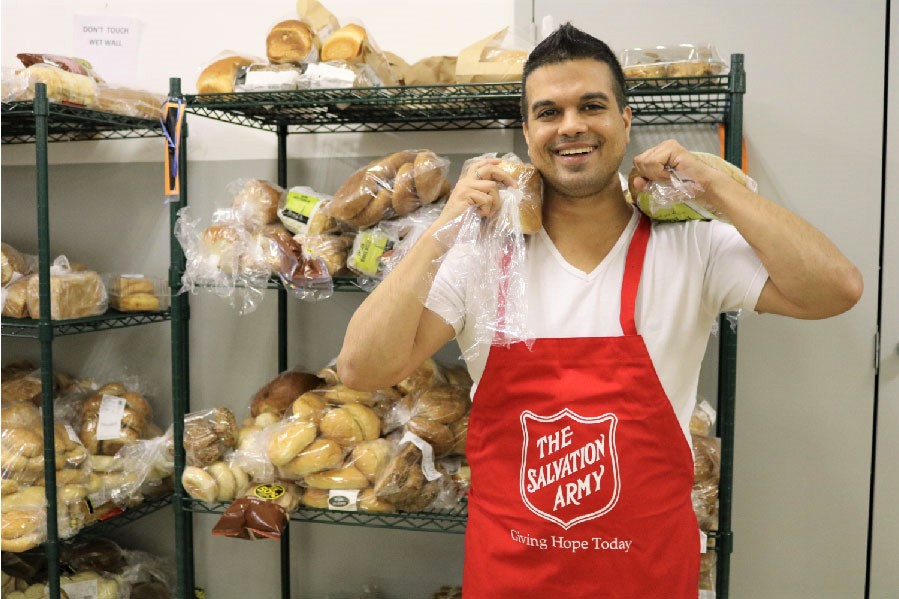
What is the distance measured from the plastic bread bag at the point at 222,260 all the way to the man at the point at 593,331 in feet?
2.30

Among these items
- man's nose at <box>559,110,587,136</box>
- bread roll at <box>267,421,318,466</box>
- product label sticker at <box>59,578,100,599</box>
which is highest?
man's nose at <box>559,110,587,136</box>

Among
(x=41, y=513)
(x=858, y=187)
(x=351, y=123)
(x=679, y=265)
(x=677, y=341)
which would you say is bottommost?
(x=41, y=513)

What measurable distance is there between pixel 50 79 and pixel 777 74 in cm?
188

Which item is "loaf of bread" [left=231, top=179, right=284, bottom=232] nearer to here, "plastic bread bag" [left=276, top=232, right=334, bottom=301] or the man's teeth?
"plastic bread bag" [left=276, top=232, right=334, bottom=301]

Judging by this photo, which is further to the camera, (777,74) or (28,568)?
(28,568)

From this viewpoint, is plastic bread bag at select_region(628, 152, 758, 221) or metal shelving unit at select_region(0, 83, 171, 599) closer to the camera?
plastic bread bag at select_region(628, 152, 758, 221)

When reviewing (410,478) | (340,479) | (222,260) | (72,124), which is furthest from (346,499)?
(72,124)

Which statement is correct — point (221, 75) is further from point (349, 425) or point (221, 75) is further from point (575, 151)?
point (575, 151)

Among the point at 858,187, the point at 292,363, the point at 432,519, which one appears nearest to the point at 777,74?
the point at 858,187

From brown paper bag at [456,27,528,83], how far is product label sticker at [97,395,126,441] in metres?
1.32

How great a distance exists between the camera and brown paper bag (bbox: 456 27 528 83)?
1.77 meters

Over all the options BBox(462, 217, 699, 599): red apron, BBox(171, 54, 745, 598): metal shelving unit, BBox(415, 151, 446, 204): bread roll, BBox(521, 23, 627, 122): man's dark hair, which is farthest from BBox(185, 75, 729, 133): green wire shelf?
BBox(462, 217, 699, 599): red apron

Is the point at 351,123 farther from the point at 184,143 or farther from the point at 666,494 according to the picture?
the point at 666,494

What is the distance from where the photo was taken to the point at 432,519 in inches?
73.2
